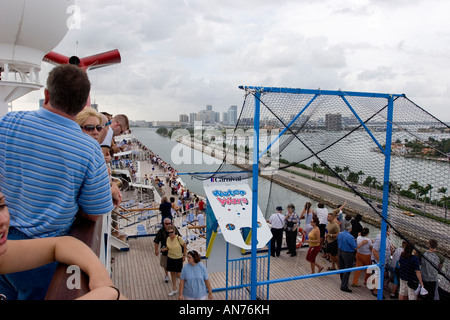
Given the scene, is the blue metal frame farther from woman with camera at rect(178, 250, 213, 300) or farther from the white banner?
woman with camera at rect(178, 250, 213, 300)

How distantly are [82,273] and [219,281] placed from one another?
19.7 feet

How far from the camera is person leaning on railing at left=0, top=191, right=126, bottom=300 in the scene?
1.05 metres

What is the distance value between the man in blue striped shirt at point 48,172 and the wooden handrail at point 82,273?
65 mm

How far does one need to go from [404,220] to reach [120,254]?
6518 millimetres

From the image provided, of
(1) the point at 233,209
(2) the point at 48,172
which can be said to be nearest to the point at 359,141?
(1) the point at 233,209

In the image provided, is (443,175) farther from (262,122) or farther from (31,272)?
(31,272)

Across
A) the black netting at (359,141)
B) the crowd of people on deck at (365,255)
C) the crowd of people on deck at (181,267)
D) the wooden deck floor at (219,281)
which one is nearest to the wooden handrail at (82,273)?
the crowd of people on deck at (181,267)

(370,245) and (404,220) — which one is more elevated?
(404,220)

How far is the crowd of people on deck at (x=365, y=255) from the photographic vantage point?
212 inches

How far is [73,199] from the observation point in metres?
1.32

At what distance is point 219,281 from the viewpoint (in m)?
6.63

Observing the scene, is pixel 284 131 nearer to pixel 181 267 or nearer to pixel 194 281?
pixel 194 281
